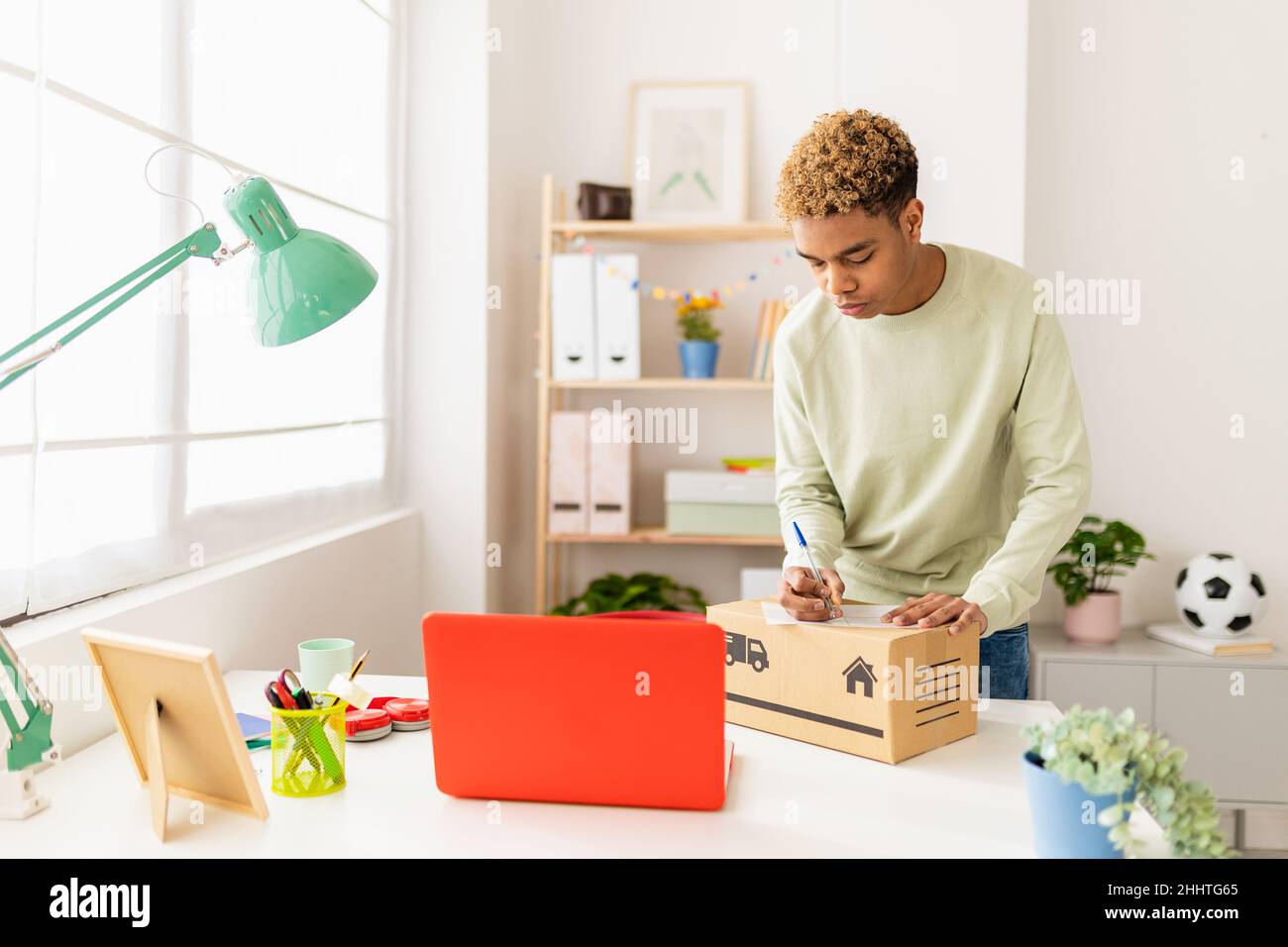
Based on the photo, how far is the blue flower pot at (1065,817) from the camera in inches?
40.0

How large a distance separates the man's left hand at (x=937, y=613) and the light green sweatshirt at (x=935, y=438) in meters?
0.18

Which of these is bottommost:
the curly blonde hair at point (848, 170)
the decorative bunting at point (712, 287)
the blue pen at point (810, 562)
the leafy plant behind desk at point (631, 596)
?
the leafy plant behind desk at point (631, 596)

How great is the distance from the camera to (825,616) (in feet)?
4.83

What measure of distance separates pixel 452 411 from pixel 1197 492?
2298 millimetres

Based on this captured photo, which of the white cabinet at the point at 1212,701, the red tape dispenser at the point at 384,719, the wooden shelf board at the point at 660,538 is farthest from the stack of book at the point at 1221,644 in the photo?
the red tape dispenser at the point at 384,719

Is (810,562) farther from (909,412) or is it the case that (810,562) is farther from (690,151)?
(690,151)

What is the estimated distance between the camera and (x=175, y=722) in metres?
1.22

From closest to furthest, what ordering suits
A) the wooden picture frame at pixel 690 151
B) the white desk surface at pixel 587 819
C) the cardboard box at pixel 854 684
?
1. the white desk surface at pixel 587 819
2. the cardboard box at pixel 854 684
3. the wooden picture frame at pixel 690 151

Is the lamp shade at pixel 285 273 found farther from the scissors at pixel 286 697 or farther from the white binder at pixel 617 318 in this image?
the white binder at pixel 617 318

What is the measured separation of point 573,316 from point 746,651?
6.43 ft

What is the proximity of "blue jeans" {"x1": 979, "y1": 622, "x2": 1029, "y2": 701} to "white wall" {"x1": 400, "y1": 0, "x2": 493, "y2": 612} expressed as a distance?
1609 millimetres

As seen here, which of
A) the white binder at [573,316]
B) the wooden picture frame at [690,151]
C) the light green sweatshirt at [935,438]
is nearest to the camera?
the light green sweatshirt at [935,438]

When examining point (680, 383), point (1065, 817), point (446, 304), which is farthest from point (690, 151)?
point (1065, 817)
